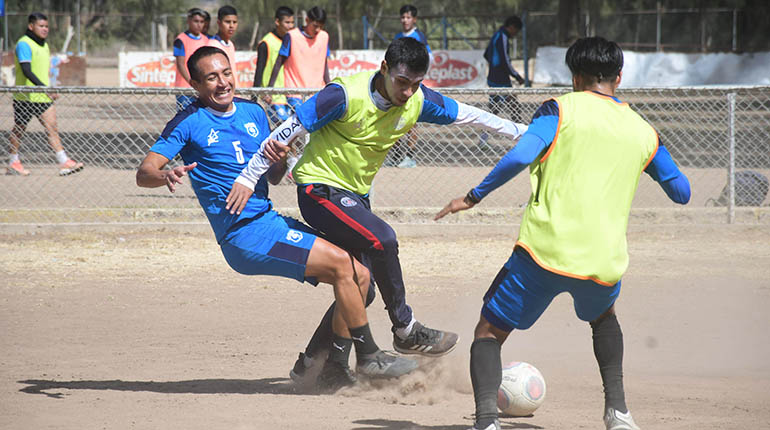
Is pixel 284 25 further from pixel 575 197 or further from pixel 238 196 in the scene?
pixel 575 197

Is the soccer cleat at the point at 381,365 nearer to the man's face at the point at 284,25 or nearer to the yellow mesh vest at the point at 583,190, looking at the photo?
the yellow mesh vest at the point at 583,190

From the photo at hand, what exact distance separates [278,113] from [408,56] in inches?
226

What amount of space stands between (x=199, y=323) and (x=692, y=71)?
64.2 ft

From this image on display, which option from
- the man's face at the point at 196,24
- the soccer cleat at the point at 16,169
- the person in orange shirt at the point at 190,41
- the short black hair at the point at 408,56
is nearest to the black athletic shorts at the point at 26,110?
the soccer cleat at the point at 16,169

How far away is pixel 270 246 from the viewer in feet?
14.8

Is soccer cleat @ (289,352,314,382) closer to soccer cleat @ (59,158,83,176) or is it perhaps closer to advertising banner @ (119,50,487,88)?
soccer cleat @ (59,158,83,176)

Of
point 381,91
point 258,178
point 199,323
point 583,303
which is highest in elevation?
point 381,91

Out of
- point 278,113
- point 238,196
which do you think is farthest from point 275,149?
point 278,113

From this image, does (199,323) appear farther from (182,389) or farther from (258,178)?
(258,178)

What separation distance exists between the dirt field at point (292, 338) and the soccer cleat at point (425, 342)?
22cm

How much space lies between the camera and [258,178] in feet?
14.4

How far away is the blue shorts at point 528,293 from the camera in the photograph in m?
3.60

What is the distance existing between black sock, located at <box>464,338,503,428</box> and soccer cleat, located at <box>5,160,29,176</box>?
8.94 metres

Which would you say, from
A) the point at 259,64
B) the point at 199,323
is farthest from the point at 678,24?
the point at 199,323
